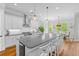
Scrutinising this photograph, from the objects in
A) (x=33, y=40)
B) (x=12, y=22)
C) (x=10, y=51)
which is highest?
(x=12, y=22)

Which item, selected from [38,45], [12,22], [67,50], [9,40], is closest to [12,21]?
[12,22]

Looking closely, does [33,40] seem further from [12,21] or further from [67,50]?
[67,50]

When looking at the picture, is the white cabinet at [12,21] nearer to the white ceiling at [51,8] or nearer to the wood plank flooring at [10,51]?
the white ceiling at [51,8]

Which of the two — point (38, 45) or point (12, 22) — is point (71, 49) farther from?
point (12, 22)

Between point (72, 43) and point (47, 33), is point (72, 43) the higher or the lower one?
the lower one

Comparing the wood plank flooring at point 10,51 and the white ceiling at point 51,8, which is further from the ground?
the white ceiling at point 51,8

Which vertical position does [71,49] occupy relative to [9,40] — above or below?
below

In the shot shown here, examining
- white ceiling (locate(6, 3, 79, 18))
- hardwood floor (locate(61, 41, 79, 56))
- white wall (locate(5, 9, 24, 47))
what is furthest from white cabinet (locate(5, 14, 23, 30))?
hardwood floor (locate(61, 41, 79, 56))

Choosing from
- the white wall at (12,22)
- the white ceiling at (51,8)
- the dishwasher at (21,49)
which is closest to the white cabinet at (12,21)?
the white wall at (12,22)

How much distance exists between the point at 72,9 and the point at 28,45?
0.92 meters

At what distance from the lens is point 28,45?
79.9 inches

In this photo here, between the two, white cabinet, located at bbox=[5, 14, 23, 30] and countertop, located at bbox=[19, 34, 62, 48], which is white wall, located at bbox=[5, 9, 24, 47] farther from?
countertop, located at bbox=[19, 34, 62, 48]

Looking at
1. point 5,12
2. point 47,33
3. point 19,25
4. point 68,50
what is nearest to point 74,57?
point 68,50

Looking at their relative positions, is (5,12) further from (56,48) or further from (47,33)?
(56,48)
